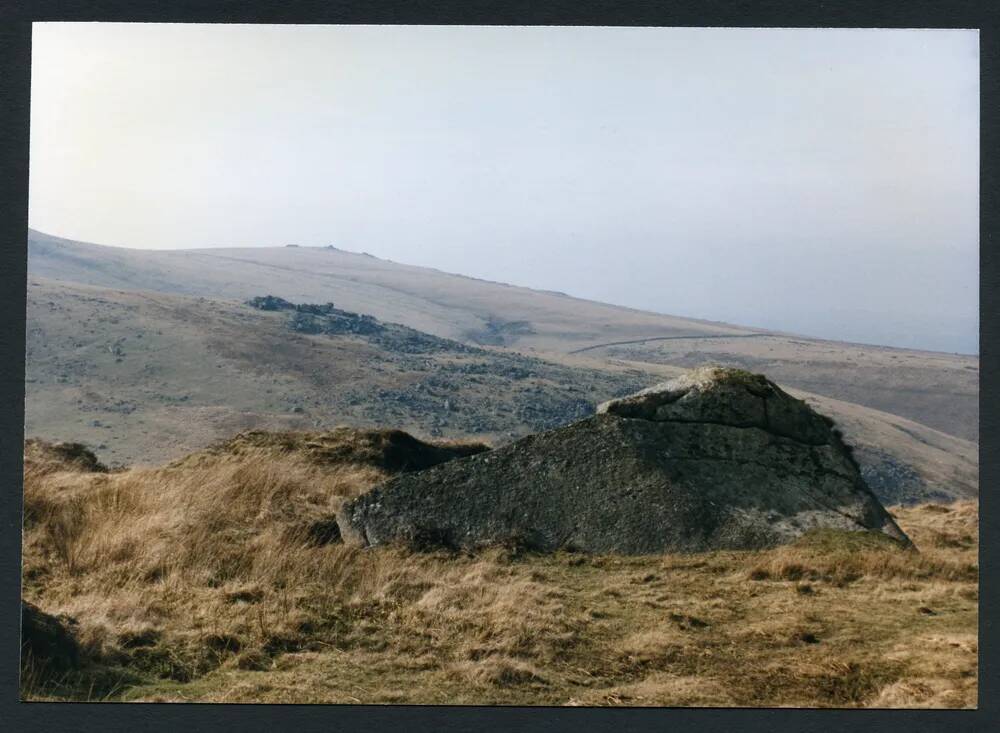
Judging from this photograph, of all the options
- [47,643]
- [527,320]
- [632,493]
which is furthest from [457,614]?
[527,320]

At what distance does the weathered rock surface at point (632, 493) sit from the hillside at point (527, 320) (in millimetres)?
37603

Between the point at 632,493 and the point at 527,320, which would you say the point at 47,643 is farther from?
the point at 527,320

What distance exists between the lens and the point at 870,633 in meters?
7.74

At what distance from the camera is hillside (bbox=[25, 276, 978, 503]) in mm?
39938

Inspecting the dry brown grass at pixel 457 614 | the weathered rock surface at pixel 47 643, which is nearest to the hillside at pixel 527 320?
the dry brown grass at pixel 457 614

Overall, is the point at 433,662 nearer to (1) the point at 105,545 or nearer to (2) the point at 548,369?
(1) the point at 105,545

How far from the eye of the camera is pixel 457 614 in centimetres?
785

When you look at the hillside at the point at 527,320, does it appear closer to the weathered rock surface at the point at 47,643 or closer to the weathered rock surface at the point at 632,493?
the weathered rock surface at the point at 632,493

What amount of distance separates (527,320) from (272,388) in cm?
6179

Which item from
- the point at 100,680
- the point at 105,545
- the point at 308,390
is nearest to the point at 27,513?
the point at 105,545

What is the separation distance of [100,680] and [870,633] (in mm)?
5713

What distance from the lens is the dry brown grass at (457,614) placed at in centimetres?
677

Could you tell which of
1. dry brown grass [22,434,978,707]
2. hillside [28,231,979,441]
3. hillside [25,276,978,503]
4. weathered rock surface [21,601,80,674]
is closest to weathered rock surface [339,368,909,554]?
dry brown grass [22,434,978,707]

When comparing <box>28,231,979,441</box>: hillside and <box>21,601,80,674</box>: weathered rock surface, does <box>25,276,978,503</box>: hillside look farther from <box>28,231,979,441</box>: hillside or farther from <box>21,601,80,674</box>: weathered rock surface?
<box>21,601,80,674</box>: weathered rock surface
